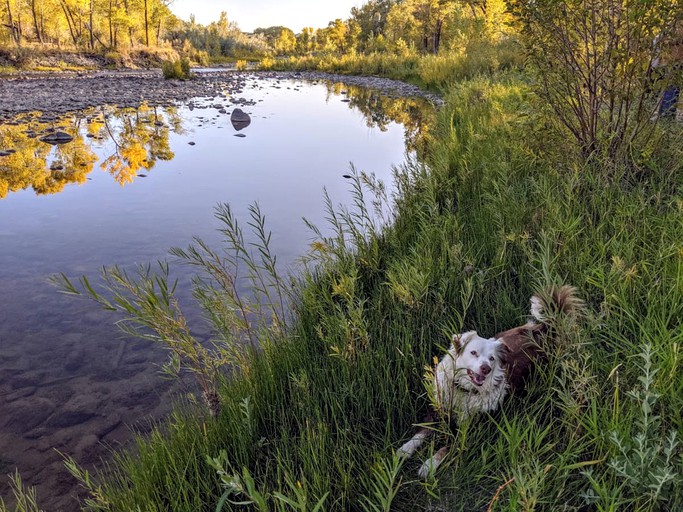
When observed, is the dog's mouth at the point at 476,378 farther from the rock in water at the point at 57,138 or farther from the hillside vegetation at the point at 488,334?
the rock in water at the point at 57,138

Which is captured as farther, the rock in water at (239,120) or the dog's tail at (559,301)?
the rock in water at (239,120)

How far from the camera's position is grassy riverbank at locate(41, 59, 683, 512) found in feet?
4.90

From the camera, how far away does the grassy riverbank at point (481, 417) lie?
1.49 m

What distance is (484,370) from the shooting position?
1843 mm

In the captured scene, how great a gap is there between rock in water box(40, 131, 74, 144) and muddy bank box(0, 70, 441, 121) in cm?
354

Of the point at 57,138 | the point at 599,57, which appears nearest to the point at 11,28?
the point at 57,138

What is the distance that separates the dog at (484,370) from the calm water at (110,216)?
6.60 ft

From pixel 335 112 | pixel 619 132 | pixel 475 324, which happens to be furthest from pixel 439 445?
pixel 335 112

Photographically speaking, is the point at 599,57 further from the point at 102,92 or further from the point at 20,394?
the point at 102,92

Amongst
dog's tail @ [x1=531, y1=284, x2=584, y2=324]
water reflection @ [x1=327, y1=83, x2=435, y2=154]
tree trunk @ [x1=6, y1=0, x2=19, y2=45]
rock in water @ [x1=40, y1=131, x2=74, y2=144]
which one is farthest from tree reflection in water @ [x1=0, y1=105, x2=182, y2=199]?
tree trunk @ [x1=6, y1=0, x2=19, y2=45]

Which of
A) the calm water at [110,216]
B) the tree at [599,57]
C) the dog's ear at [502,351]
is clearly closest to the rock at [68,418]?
the calm water at [110,216]

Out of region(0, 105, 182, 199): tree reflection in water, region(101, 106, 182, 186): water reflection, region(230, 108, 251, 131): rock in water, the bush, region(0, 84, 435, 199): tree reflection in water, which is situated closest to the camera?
region(0, 105, 182, 199): tree reflection in water

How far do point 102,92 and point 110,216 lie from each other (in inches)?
649

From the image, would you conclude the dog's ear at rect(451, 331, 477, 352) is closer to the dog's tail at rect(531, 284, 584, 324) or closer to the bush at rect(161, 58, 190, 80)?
the dog's tail at rect(531, 284, 584, 324)
